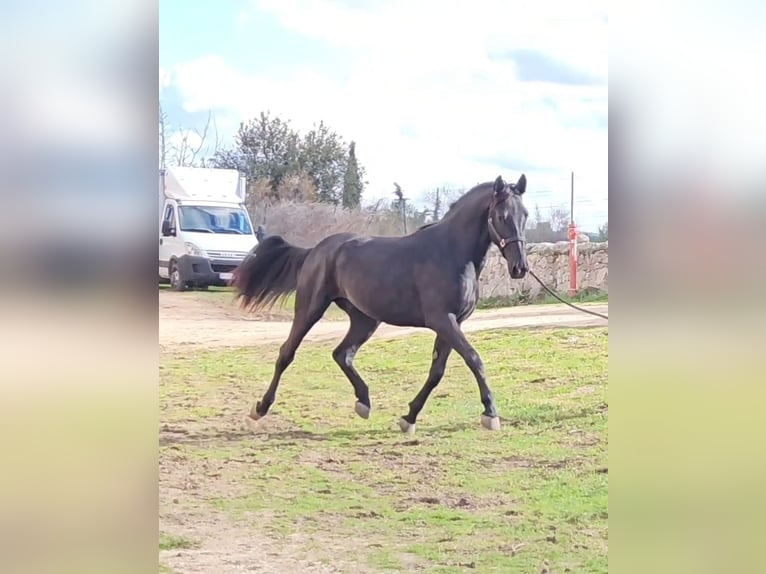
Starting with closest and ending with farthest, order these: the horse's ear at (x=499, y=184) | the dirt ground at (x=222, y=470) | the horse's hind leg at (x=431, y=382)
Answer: the dirt ground at (x=222, y=470), the horse's ear at (x=499, y=184), the horse's hind leg at (x=431, y=382)

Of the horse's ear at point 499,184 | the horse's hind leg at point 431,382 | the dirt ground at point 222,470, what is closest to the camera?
the dirt ground at point 222,470

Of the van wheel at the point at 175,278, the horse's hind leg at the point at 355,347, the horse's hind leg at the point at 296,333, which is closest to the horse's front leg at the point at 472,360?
the horse's hind leg at the point at 355,347

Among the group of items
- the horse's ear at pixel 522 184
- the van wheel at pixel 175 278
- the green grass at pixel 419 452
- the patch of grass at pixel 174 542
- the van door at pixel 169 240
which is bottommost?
the patch of grass at pixel 174 542

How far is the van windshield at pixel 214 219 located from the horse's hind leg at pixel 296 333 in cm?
40

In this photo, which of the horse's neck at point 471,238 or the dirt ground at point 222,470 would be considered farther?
the horse's neck at point 471,238

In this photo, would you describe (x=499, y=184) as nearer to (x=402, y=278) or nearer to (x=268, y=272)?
(x=402, y=278)

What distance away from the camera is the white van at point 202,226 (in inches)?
150

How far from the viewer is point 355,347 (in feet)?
13.0

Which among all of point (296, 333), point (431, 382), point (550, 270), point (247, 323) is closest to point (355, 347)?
point (296, 333)

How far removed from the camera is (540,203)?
381 centimetres

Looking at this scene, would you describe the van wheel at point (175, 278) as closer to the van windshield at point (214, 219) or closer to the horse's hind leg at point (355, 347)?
the van windshield at point (214, 219)

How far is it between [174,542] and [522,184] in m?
2.15
